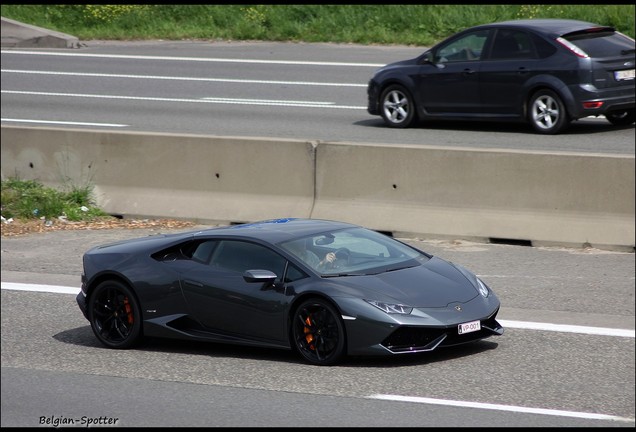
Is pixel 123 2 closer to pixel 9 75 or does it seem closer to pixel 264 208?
pixel 9 75

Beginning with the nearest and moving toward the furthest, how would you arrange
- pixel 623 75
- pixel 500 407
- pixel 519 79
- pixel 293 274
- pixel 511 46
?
pixel 500 407, pixel 293 274, pixel 623 75, pixel 519 79, pixel 511 46

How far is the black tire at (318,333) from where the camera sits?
8.53 metres

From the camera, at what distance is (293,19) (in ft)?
102

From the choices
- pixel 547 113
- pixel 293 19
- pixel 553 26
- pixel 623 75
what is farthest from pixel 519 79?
pixel 293 19

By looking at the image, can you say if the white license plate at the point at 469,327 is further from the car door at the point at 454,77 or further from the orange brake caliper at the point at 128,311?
the car door at the point at 454,77

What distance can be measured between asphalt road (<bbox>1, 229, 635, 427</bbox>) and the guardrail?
77 centimetres

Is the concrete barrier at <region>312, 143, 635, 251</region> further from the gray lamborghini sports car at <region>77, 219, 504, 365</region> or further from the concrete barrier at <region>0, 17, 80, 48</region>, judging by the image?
the concrete barrier at <region>0, 17, 80, 48</region>

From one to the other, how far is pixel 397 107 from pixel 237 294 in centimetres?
1052

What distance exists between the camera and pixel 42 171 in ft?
49.9

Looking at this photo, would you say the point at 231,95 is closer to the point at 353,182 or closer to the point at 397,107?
the point at 397,107

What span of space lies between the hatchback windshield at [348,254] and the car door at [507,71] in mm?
8595

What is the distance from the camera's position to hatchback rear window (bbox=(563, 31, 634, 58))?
17128 millimetres

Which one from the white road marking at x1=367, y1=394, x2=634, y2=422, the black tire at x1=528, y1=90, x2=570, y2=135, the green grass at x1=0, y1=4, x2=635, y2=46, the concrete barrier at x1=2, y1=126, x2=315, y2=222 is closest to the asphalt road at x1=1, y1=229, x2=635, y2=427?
the white road marking at x1=367, y1=394, x2=634, y2=422

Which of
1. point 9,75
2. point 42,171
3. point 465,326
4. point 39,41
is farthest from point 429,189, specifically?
point 39,41
